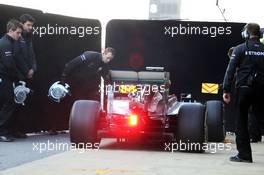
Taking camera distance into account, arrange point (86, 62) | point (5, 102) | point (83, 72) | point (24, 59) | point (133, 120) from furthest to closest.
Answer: point (83, 72), point (86, 62), point (24, 59), point (5, 102), point (133, 120)

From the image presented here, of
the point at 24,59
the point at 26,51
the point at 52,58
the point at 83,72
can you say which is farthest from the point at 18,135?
the point at 83,72

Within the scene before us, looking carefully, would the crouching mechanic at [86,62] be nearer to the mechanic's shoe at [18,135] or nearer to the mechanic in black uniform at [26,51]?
the mechanic in black uniform at [26,51]

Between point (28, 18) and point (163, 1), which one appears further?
point (163, 1)

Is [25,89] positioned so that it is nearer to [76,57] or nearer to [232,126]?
[76,57]

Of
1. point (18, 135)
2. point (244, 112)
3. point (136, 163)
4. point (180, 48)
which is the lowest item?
point (136, 163)

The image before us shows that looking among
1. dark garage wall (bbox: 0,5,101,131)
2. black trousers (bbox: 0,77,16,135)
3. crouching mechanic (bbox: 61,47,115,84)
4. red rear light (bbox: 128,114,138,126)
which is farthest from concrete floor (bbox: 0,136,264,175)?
crouching mechanic (bbox: 61,47,115,84)

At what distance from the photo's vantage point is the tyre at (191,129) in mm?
10008

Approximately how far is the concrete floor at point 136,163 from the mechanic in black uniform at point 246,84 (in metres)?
0.31

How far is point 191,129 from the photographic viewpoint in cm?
1002

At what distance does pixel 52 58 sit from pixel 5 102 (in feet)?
6.79

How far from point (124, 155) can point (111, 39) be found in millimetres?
5104

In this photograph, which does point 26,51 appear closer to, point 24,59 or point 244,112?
point 24,59

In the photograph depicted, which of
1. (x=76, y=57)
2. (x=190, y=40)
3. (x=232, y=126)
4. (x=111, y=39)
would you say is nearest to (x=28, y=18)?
(x=76, y=57)

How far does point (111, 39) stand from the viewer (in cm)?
1413
